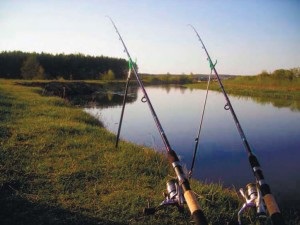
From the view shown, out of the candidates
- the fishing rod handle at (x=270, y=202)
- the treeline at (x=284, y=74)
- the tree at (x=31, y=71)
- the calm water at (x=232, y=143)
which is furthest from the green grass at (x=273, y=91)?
the tree at (x=31, y=71)

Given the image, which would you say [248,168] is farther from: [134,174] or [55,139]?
[55,139]

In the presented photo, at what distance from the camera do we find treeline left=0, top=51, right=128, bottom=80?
60.9 m

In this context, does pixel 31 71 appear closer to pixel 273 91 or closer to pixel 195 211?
pixel 273 91

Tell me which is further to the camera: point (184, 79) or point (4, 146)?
point (184, 79)

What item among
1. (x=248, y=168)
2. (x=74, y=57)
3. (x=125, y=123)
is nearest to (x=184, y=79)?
(x=74, y=57)

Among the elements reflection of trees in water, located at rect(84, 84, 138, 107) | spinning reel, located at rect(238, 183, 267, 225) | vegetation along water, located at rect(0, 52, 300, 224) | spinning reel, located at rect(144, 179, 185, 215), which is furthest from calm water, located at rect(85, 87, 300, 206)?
reflection of trees in water, located at rect(84, 84, 138, 107)

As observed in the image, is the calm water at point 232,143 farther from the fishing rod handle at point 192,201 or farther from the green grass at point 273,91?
the green grass at point 273,91

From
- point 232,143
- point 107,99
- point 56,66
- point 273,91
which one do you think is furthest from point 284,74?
point 56,66

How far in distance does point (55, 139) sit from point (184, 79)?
98.1 m

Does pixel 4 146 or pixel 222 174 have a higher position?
pixel 4 146

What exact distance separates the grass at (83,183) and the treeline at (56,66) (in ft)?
153

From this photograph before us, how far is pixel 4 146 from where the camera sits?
8.12 m

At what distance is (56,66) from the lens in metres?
76.6

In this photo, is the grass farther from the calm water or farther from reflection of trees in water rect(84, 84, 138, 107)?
reflection of trees in water rect(84, 84, 138, 107)
